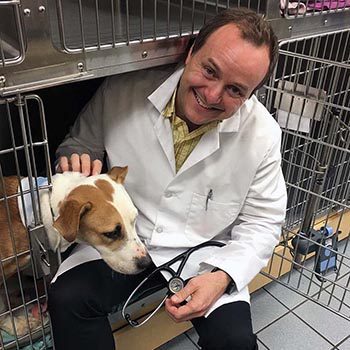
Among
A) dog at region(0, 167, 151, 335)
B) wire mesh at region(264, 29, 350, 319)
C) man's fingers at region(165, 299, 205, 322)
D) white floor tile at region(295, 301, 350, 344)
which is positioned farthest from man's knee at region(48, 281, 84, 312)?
white floor tile at region(295, 301, 350, 344)

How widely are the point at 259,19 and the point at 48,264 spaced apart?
821 mm

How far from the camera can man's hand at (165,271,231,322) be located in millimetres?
1146

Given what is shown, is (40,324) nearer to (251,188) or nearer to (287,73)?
(251,188)

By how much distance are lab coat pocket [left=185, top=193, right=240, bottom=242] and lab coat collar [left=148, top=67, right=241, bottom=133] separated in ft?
0.67

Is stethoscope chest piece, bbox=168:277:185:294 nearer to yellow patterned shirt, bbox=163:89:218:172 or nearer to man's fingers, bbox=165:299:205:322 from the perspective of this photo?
man's fingers, bbox=165:299:205:322

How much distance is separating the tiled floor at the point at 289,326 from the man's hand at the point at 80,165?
725mm

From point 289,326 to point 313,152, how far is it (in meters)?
0.67

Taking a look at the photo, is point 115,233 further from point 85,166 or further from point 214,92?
point 214,92

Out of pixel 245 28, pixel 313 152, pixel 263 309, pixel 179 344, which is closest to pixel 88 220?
pixel 245 28

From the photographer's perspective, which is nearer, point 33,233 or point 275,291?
point 33,233

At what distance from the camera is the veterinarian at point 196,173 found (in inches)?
44.5

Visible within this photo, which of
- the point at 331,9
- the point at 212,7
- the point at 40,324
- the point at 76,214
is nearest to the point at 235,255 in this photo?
the point at 76,214

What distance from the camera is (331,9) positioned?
4.74 feet

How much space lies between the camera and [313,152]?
5.99ft
